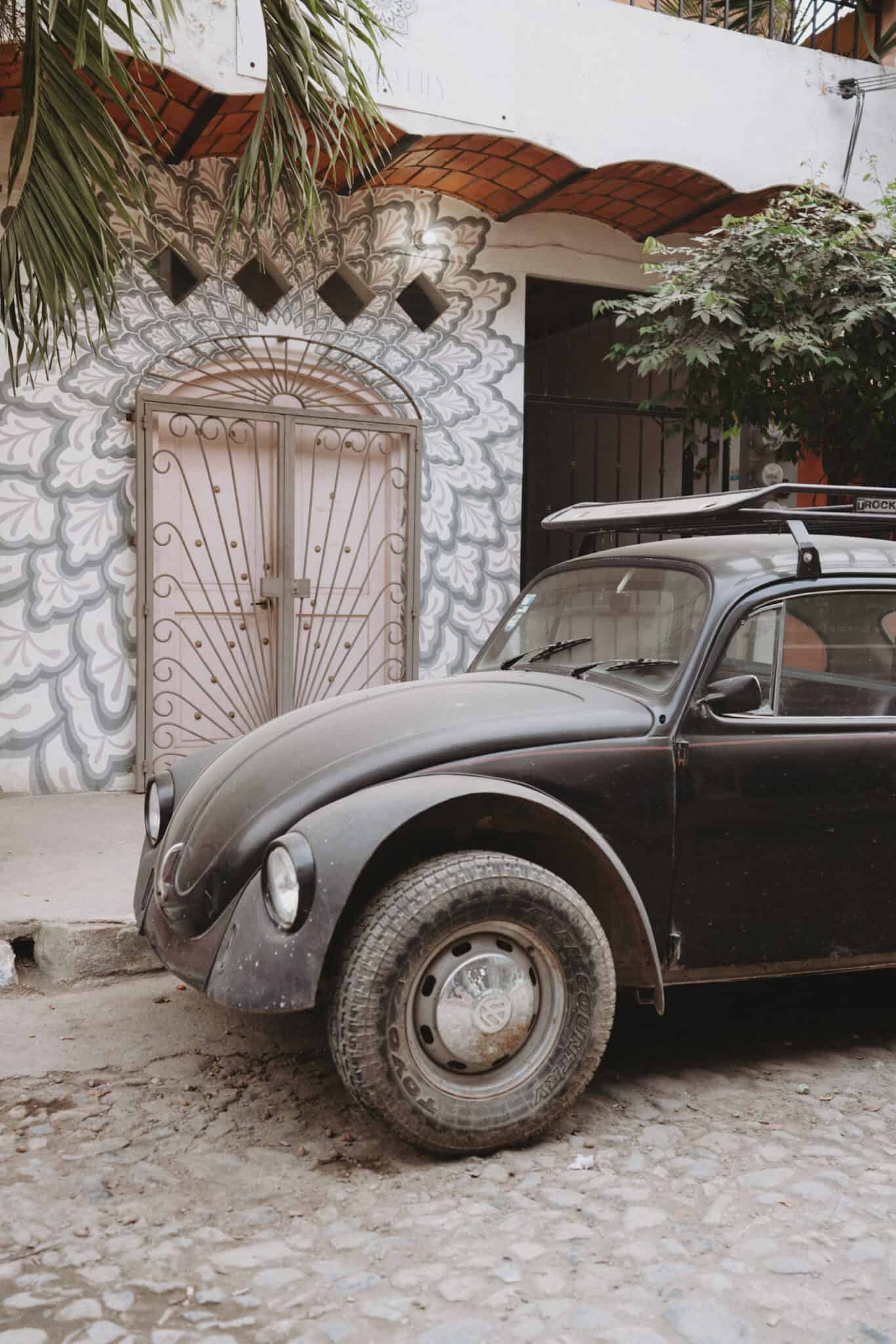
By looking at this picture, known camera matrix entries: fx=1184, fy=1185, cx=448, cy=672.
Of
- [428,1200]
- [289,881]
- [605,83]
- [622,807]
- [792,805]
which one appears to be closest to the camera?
[428,1200]

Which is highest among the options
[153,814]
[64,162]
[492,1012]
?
[64,162]

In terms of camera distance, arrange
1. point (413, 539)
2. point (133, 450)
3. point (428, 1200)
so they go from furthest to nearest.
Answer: point (413, 539) < point (133, 450) < point (428, 1200)

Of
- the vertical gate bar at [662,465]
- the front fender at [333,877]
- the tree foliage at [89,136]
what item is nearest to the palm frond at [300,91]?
the tree foliage at [89,136]

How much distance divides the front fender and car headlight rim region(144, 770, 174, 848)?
86 centimetres

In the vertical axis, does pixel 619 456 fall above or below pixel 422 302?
below

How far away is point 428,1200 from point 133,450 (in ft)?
18.5

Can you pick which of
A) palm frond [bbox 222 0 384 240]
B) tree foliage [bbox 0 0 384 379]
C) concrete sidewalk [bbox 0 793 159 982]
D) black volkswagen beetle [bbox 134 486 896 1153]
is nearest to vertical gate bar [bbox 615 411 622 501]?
tree foliage [bbox 0 0 384 379]

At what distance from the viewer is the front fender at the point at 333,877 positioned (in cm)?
290

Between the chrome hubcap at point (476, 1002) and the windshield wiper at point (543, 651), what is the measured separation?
4.03 ft

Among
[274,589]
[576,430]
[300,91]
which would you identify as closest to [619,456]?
[576,430]

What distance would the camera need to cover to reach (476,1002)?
3010 mm

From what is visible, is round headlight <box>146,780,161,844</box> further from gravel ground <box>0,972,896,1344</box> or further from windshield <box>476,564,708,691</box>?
windshield <box>476,564,708,691</box>

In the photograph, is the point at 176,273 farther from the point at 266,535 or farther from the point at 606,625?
the point at 606,625

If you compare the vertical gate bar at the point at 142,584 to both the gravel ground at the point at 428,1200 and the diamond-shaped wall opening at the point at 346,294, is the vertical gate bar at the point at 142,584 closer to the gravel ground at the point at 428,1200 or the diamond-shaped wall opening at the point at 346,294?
the diamond-shaped wall opening at the point at 346,294
